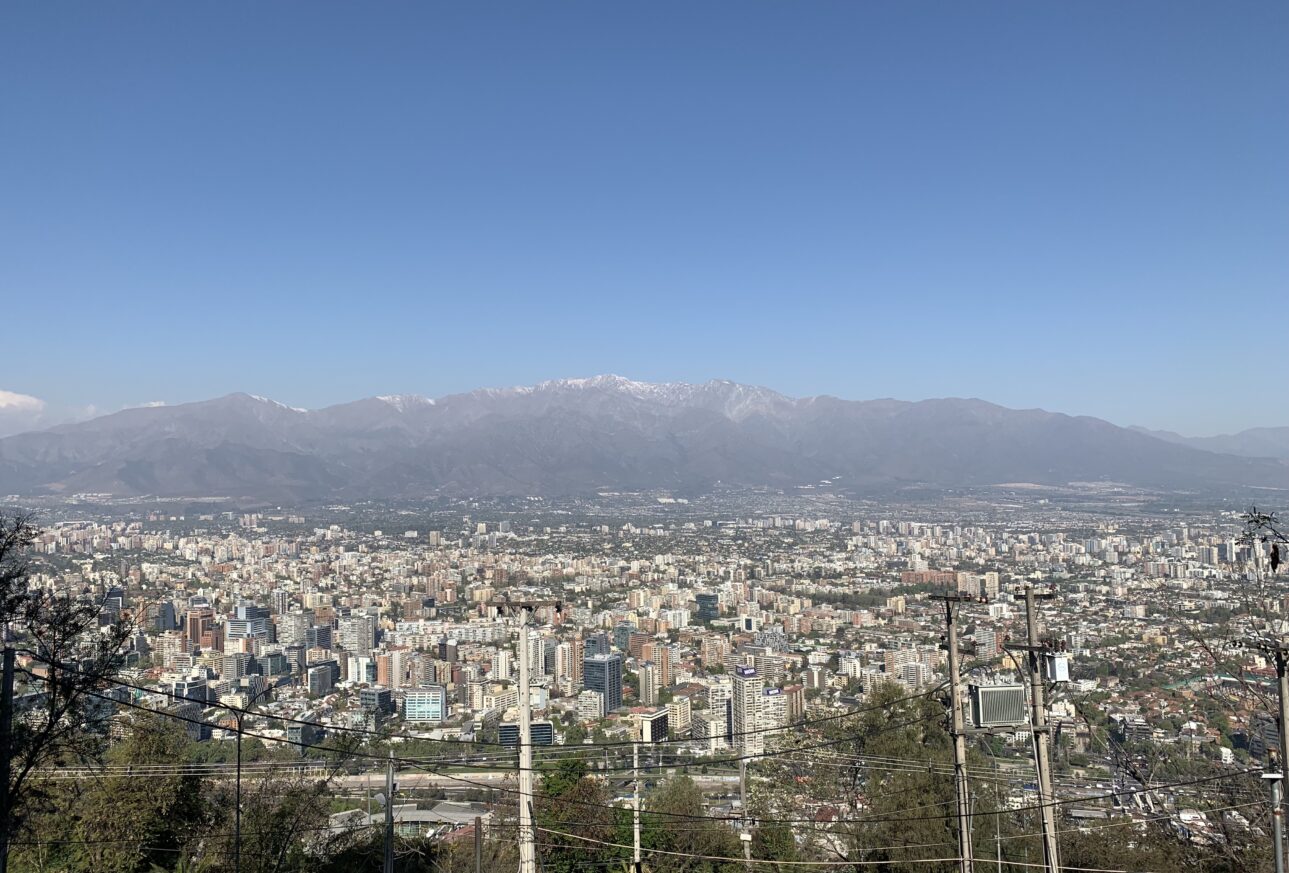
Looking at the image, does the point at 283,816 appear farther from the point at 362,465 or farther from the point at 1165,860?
the point at 362,465

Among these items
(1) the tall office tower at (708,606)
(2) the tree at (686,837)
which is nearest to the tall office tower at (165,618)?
(1) the tall office tower at (708,606)

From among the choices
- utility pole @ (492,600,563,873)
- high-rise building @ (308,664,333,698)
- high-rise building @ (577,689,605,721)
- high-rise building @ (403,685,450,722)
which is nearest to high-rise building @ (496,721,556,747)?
high-rise building @ (577,689,605,721)

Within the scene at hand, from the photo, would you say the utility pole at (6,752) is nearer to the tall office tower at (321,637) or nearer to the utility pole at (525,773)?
the utility pole at (525,773)

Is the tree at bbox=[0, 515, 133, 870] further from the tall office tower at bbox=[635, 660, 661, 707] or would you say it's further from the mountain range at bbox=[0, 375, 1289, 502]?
the mountain range at bbox=[0, 375, 1289, 502]

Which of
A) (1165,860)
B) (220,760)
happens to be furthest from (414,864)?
(1165,860)

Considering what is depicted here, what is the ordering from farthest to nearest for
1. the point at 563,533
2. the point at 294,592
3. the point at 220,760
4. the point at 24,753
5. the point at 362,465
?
the point at 362,465 < the point at 563,533 < the point at 294,592 < the point at 220,760 < the point at 24,753

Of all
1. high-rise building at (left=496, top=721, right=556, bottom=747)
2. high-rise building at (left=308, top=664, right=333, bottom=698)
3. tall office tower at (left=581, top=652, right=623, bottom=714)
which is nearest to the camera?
high-rise building at (left=496, top=721, right=556, bottom=747)
